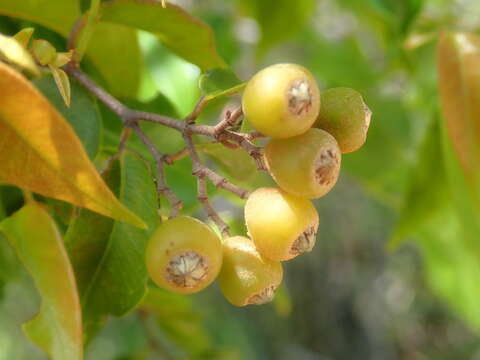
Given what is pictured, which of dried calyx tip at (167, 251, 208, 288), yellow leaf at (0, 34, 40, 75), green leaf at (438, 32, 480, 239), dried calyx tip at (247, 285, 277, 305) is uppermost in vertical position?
yellow leaf at (0, 34, 40, 75)

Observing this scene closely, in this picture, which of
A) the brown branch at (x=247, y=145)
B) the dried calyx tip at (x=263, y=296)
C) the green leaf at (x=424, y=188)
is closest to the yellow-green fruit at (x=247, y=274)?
the dried calyx tip at (x=263, y=296)

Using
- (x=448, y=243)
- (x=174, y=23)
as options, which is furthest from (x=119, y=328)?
(x=174, y=23)

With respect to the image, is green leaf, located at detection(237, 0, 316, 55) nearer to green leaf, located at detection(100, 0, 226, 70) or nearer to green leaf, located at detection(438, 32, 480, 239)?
green leaf, located at detection(438, 32, 480, 239)

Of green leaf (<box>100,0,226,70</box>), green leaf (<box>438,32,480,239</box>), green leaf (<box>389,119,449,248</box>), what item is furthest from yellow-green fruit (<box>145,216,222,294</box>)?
green leaf (<box>389,119,449,248</box>)

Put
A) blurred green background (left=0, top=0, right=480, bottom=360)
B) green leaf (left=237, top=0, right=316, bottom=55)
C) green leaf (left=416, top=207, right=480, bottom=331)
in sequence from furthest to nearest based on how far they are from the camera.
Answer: green leaf (left=416, top=207, right=480, bottom=331) < green leaf (left=237, top=0, right=316, bottom=55) < blurred green background (left=0, top=0, right=480, bottom=360)

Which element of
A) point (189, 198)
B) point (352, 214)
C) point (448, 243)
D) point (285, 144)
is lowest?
point (352, 214)

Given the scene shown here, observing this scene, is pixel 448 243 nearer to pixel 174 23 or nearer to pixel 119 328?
pixel 119 328
